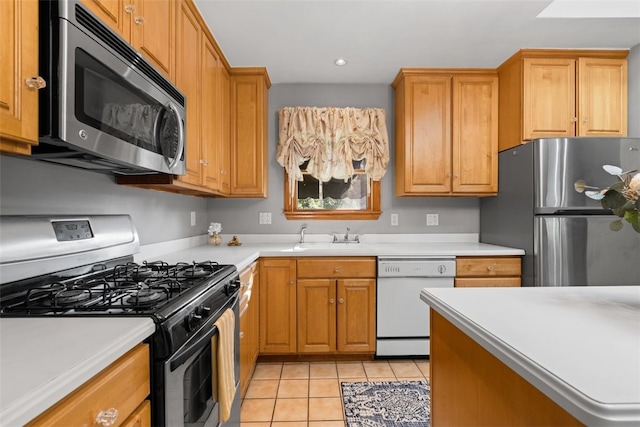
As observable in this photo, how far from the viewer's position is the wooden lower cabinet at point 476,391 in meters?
0.70

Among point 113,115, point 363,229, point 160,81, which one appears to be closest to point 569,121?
point 363,229

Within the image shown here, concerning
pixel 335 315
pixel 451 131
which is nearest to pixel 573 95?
pixel 451 131

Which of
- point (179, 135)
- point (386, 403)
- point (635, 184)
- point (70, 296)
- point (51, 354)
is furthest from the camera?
point (386, 403)

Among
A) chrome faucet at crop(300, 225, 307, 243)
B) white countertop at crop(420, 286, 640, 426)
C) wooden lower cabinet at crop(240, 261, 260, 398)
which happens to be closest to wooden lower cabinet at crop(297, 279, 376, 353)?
wooden lower cabinet at crop(240, 261, 260, 398)

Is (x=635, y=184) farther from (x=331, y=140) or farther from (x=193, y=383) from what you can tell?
(x=331, y=140)

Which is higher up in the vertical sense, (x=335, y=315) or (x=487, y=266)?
(x=487, y=266)

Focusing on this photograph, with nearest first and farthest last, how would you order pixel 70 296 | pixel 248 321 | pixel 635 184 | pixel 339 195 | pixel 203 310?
pixel 635 184 < pixel 70 296 < pixel 203 310 < pixel 248 321 < pixel 339 195

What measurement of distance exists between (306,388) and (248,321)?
0.61 metres

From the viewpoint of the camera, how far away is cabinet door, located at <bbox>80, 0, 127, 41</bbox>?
1.17 metres

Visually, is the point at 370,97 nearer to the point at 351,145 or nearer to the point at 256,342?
the point at 351,145

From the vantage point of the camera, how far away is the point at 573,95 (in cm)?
277

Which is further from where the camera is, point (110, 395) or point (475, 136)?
point (475, 136)

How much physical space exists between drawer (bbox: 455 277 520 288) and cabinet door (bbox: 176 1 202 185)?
2.05 m

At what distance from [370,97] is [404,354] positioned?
2281 millimetres
